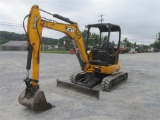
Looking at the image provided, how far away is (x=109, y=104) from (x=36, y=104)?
2.13 metres

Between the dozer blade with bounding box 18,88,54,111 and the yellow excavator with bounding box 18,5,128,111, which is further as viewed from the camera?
the yellow excavator with bounding box 18,5,128,111

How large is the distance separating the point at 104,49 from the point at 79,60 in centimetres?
112

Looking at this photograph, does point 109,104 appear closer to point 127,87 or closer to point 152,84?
point 127,87

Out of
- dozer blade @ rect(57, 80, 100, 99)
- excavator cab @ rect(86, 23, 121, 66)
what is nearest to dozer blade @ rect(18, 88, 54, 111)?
dozer blade @ rect(57, 80, 100, 99)

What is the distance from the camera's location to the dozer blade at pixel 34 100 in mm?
5347

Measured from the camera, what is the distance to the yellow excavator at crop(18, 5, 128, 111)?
5469 millimetres

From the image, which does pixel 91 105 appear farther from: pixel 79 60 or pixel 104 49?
pixel 104 49

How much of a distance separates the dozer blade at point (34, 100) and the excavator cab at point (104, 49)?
3.43 metres

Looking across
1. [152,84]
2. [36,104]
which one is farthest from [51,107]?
[152,84]

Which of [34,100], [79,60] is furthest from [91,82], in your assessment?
[34,100]

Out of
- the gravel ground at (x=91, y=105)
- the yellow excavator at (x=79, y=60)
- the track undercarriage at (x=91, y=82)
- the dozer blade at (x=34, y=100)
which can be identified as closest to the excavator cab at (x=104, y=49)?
the yellow excavator at (x=79, y=60)

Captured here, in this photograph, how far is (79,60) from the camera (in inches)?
325

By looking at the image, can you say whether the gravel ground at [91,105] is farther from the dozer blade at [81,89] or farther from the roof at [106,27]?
the roof at [106,27]

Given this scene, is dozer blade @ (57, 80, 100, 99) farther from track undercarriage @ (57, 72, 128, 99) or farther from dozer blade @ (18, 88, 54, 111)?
dozer blade @ (18, 88, 54, 111)
